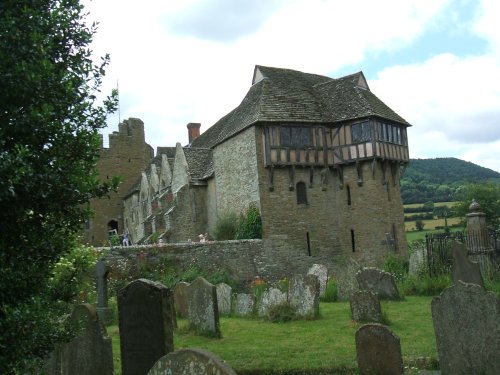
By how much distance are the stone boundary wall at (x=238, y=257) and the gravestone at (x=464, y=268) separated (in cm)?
1347

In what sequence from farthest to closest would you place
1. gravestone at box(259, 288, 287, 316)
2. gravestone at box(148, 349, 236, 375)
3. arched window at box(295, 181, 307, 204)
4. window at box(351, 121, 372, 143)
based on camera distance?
arched window at box(295, 181, 307, 204)
window at box(351, 121, 372, 143)
gravestone at box(259, 288, 287, 316)
gravestone at box(148, 349, 236, 375)

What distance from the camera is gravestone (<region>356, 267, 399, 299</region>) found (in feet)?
56.1

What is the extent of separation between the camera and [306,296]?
14766 mm

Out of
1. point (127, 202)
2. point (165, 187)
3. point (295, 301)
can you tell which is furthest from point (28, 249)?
point (127, 202)

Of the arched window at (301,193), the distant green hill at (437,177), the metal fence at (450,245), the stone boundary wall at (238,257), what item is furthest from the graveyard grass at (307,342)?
the distant green hill at (437,177)

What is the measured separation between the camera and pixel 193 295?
1336cm

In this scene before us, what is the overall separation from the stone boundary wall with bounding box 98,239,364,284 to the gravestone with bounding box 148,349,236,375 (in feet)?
62.8

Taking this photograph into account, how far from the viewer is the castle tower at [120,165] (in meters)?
53.1

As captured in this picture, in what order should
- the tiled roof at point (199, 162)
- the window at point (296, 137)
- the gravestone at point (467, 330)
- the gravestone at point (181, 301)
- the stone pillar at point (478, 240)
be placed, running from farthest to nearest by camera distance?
the tiled roof at point (199, 162), the window at point (296, 137), the stone pillar at point (478, 240), the gravestone at point (181, 301), the gravestone at point (467, 330)

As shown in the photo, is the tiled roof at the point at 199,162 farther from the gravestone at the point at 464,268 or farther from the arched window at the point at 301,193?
the gravestone at the point at 464,268

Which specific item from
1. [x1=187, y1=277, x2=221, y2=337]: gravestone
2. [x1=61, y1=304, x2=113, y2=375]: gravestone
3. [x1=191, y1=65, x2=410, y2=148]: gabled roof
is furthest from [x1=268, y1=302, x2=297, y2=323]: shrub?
[x1=191, y1=65, x2=410, y2=148]: gabled roof

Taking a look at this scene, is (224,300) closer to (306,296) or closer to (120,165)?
(306,296)

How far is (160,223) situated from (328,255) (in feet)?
41.7

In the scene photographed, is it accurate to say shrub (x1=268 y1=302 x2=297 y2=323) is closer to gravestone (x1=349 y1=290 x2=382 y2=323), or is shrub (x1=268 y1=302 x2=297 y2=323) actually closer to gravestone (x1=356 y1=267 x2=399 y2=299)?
gravestone (x1=349 y1=290 x2=382 y2=323)
